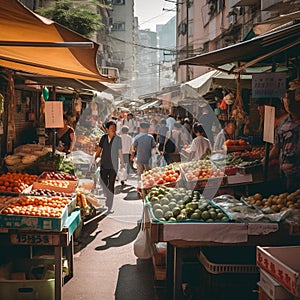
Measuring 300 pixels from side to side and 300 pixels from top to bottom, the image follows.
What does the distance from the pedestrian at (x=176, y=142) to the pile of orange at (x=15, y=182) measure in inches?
243

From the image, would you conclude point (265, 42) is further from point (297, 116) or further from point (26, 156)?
point (26, 156)

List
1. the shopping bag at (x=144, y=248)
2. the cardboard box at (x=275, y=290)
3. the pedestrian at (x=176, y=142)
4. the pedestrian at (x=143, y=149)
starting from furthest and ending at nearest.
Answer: the pedestrian at (x=176, y=142)
the pedestrian at (x=143, y=149)
the shopping bag at (x=144, y=248)
the cardboard box at (x=275, y=290)

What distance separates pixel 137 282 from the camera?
19.4 feet

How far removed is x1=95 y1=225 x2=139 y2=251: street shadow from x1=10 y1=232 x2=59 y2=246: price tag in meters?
2.55

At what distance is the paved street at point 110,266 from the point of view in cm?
554

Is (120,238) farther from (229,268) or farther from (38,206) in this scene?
(229,268)

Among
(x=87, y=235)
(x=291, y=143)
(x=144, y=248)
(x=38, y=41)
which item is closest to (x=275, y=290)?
(x=291, y=143)

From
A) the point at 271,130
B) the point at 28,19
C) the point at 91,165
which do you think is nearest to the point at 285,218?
the point at 271,130

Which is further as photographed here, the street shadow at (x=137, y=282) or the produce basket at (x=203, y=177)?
the produce basket at (x=203, y=177)

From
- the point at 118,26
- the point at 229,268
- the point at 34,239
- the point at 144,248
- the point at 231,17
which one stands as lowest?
the point at 144,248

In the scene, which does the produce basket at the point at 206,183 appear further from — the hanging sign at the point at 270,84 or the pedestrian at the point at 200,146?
the pedestrian at the point at 200,146

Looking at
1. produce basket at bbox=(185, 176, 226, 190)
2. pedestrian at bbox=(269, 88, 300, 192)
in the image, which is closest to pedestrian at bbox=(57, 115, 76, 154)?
produce basket at bbox=(185, 176, 226, 190)

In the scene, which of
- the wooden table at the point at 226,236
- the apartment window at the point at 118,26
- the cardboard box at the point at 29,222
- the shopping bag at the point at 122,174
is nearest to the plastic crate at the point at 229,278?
the wooden table at the point at 226,236

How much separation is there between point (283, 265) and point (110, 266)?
12.5ft
